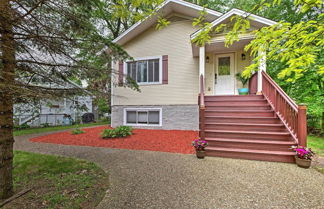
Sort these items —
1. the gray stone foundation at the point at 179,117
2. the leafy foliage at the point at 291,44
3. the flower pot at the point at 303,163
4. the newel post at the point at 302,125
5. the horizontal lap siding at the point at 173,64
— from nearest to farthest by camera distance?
the leafy foliage at the point at 291,44
the flower pot at the point at 303,163
the newel post at the point at 302,125
the gray stone foundation at the point at 179,117
the horizontal lap siding at the point at 173,64

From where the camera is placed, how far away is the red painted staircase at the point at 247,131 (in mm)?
3459

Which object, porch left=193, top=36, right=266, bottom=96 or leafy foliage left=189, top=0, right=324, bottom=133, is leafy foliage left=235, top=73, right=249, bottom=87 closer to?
porch left=193, top=36, right=266, bottom=96

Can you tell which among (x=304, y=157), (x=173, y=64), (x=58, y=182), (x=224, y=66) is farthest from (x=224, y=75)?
(x=58, y=182)

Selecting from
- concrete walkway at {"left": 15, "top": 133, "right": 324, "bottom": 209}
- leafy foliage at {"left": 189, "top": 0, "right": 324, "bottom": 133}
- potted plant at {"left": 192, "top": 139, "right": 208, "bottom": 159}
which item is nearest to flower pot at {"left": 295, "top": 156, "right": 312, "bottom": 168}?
concrete walkway at {"left": 15, "top": 133, "right": 324, "bottom": 209}

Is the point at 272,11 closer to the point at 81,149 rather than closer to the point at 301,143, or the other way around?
the point at 301,143

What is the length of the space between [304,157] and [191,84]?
4.99 m

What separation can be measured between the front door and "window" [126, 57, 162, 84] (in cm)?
307

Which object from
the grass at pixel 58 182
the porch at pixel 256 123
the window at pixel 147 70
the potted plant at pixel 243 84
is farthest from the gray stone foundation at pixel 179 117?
the grass at pixel 58 182

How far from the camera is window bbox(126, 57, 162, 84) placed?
25.0ft

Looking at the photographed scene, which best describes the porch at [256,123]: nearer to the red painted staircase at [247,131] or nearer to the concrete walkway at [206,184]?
the red painted staircase at [247,131]

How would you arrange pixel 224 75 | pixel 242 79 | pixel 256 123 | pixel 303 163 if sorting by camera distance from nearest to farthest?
pixel 303 163 → pixel 256 123 → pixel 242 79 → pixel 224 75

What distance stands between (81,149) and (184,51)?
6.44 meters

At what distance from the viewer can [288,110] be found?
387cm

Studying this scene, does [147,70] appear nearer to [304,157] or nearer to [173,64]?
[173,64]
